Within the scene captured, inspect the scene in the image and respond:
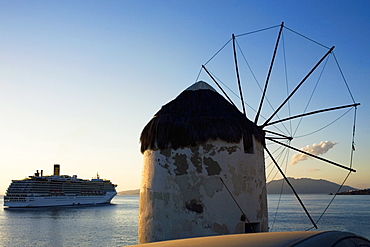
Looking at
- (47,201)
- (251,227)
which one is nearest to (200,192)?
(251,227)

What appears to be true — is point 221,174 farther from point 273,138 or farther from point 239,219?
point 273,138

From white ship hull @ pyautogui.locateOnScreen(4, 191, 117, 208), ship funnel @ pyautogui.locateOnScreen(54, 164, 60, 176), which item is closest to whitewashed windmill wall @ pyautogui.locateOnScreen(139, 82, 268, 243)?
white ship hull @ pyautogui.locateOnScreen(4, 191, 117, 208)

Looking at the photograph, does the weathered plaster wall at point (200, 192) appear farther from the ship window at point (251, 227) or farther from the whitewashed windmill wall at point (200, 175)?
the ship window at point (251, 227)

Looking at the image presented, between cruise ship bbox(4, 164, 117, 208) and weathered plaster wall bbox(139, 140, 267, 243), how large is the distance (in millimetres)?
75336

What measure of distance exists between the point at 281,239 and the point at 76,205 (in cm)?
8753

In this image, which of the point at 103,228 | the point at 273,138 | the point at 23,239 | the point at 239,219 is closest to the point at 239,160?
the point at 239,219

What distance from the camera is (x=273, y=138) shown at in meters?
8.98

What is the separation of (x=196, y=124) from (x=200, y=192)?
131 centimetres

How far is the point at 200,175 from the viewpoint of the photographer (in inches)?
293

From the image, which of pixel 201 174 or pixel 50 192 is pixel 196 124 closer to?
pixel 201 174

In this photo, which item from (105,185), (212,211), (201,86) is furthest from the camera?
(105,185)

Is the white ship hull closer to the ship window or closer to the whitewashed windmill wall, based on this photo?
the whitewashed windmill wall

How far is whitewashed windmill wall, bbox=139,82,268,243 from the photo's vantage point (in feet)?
24.1

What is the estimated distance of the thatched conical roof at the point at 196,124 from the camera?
25.0ft
